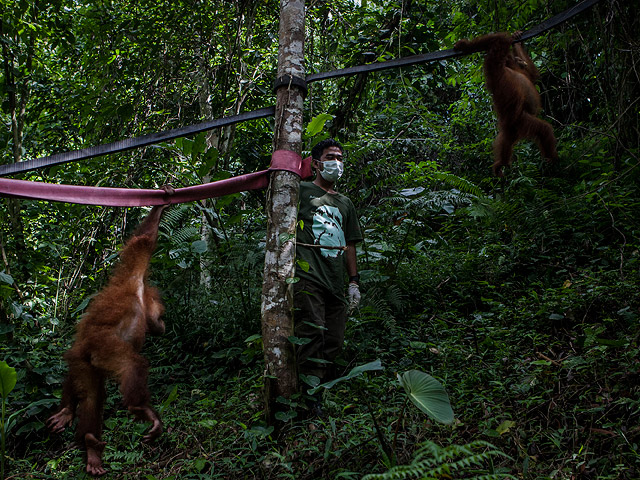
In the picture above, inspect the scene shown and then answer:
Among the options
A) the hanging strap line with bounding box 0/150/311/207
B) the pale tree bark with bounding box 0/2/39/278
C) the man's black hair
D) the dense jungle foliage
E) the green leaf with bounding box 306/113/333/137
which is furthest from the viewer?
the pale tree bark with bounding box 0/2/39/278

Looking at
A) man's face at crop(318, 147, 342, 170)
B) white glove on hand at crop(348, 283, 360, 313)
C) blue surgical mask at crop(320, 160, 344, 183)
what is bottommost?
white glove on hand at crop(348, 283, 360, 313)

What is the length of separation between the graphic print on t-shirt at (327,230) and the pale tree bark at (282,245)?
2.42 feet

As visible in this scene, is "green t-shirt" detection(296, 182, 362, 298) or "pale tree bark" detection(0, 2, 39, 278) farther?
"pale tree bark" detection(0, 2, 39, 278)

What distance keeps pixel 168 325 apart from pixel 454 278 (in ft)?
9.21

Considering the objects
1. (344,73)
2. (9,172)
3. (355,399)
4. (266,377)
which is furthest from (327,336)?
(9,172)

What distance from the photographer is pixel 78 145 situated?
276 inches

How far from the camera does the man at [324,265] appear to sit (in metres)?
3.24

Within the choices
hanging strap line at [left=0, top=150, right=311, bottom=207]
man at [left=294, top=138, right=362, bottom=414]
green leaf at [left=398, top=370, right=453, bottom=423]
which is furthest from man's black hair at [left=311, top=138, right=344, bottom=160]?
green leaf at [left=398, top=370, right=453, bottom=423]

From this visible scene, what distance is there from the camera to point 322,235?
3.50 meters

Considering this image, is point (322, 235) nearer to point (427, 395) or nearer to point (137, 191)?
point (137, 191)

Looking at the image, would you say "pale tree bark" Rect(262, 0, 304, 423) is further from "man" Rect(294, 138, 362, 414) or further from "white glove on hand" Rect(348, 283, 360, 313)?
"white glove on hand" Rect(348, 283, 360, 313)

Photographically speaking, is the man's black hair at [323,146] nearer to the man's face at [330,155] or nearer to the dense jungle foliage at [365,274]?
the man's face at [330,155]

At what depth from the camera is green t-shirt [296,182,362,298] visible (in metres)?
3.40

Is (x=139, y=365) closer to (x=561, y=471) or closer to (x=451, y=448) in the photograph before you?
(x=451, y=448)
